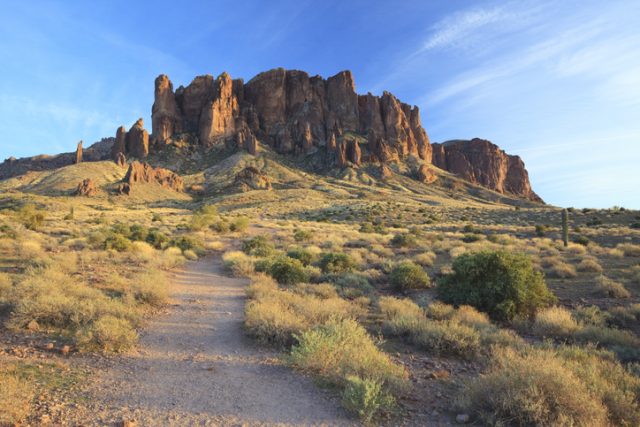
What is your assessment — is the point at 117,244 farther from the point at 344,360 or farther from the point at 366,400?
the point at 366,400

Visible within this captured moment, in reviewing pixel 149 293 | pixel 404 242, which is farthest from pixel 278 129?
pixel 149 293

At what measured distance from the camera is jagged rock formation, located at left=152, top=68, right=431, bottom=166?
140500 mm

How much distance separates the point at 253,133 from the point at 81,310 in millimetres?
144409

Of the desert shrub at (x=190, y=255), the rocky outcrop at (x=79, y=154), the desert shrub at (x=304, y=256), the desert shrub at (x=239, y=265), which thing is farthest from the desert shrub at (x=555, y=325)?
the rocky outcrop at (x=79, y=154)

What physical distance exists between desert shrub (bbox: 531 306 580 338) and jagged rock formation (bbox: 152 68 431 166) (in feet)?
402

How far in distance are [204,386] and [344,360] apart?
2.24m

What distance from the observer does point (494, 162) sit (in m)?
190

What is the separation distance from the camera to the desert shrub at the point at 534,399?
14.2 ft

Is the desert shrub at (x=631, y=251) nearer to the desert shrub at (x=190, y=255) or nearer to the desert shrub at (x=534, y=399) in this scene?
the desert shrub at (x=534, y=399)

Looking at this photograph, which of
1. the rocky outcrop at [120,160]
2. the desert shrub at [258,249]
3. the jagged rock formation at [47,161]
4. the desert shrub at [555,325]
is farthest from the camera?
the jagged rock formation at [47,161]

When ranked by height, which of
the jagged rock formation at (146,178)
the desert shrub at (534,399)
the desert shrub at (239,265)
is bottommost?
the desert shrub at (534,399)

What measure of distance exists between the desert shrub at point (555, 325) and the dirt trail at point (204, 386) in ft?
20.4

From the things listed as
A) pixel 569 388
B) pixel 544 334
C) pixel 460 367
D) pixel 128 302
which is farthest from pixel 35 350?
pixel 544 334

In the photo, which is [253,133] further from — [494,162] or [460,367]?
[460,367]
